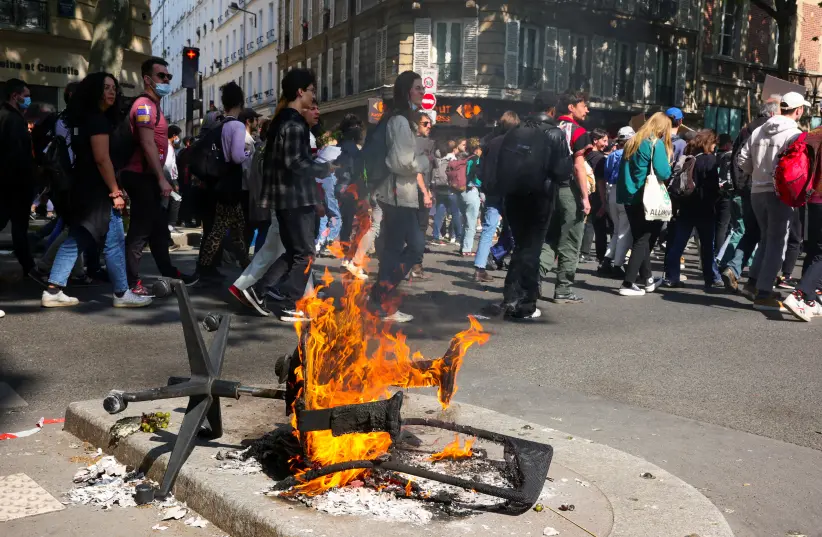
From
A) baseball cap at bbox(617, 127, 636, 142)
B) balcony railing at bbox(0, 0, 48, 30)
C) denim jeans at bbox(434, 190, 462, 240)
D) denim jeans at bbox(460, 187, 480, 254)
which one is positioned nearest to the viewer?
baseball cap at bbox(617, 127, 636, 142)

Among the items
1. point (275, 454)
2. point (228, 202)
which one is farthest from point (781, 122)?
point (275, 454)

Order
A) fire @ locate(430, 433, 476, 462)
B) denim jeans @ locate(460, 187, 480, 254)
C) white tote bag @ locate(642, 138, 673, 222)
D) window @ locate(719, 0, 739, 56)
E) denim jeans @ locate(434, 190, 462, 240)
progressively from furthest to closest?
window @ locate(719, 0, 739, 56) < denim jeans @ locate(434, 190, 462, 240) < denim jeans @ locate(460, 187, 480, 254) < white tote bag @ locate(642, 138, 673, 222) < fire @ locate(430, 433, 476, 462)

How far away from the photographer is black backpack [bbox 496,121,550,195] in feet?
24.7

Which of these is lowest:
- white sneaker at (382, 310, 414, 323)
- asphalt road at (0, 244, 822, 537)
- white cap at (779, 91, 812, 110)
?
asphalt road at (0, 244, 822, 537)

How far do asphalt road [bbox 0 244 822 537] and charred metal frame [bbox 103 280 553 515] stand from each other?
855mm

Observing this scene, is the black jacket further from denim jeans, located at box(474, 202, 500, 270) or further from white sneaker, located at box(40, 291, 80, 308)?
denim jeans, located at box(474, 202, 500, 270)

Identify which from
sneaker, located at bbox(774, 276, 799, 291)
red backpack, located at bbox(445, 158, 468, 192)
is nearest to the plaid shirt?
sneaker, located at bbox(774, 276, 799, 291)

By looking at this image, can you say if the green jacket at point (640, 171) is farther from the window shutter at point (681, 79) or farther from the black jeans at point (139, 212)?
the window shutter at point (681, 79)

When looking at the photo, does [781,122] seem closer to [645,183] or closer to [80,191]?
[645,183]

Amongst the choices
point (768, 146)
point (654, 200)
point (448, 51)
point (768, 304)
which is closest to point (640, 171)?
point (654, 200)

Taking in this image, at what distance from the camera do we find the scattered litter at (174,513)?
308 centimetres

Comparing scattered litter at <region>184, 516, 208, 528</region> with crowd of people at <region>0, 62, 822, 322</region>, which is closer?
scattered litter at <region>184, 516, 208, 528</region>

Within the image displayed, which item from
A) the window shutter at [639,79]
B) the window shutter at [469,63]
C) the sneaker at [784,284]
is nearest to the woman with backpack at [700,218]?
the sneaker at [784,284]

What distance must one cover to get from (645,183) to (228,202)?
4522mm
